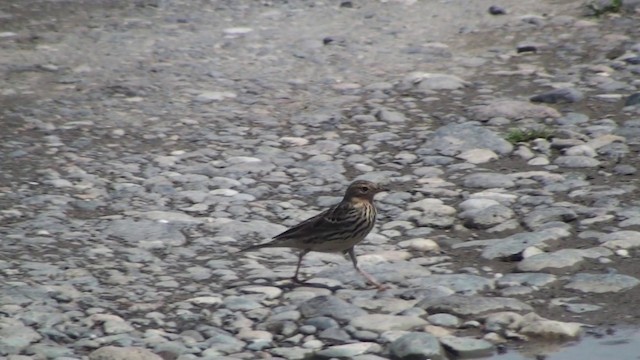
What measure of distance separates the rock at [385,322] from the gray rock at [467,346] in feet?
0.85

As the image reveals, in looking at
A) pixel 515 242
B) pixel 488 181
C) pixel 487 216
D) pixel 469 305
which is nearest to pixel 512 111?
pixel 488 181

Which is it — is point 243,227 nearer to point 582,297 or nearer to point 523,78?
point 582,297

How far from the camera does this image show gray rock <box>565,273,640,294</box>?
7.56 m

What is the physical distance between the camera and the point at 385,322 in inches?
276

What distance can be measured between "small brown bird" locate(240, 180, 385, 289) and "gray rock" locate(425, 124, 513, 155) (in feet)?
7.99

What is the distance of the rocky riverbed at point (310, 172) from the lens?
7.11 metres

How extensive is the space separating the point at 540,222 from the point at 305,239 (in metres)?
1.80

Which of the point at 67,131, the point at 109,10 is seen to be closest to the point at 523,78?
the point at 67,131

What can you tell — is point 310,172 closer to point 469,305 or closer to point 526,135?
point 526,135

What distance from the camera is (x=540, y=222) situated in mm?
8773

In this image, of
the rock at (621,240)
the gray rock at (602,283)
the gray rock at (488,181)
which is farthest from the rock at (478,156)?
the gray rock at (602,283)

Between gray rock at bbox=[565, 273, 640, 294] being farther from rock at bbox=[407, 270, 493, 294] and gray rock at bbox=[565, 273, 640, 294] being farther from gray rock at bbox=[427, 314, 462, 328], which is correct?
gray rock at bbox=[427, 314, 462, 328]

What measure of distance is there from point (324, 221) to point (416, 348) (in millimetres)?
1580

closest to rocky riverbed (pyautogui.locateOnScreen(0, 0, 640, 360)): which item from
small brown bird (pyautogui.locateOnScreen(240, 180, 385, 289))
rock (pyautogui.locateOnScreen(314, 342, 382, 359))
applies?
rock (pyautogui.locateOnScreen(314, 342, 382, 359))
